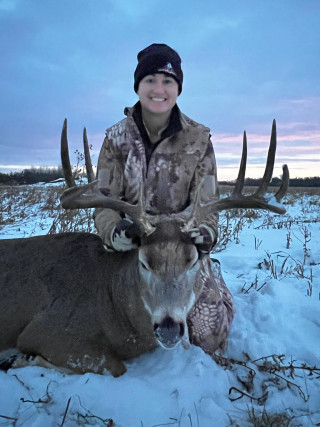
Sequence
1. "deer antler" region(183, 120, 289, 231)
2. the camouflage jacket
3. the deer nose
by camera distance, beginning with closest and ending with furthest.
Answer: the deer nose < "deer antler" region(183, 120, 289, 231) < the camouflage jacket

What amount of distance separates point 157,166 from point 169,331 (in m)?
1.87

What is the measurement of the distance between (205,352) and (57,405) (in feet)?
4.28

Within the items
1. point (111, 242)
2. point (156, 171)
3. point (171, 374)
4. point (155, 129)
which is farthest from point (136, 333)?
point (155, 129)

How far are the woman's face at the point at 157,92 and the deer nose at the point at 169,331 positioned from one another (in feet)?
7.15

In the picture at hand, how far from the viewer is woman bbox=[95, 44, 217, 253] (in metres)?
3.81

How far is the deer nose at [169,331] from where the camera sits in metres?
2.54

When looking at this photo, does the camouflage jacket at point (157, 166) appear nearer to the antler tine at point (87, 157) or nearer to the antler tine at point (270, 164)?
the antler tine at point (87, 157)

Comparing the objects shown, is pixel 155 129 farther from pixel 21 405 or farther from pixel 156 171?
pixel 21 405

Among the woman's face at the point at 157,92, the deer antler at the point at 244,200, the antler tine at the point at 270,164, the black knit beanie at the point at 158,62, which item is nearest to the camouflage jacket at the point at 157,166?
the woman's face at the point at 157,92

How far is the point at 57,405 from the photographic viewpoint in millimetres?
2504

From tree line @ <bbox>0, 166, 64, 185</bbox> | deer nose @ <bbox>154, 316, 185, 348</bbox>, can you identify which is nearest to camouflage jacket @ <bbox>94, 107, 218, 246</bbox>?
deer nose @ <bbox>154, 316, 185, 348</bbox>

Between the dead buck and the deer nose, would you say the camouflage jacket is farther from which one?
the deer nose

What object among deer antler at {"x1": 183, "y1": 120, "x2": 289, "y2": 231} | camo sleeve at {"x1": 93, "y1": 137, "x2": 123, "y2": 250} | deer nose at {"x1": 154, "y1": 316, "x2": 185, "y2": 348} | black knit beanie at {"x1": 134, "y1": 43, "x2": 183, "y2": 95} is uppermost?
black knit beanie at {"x1": 134, "y1": 43, "x2": 183, "y2": 95}

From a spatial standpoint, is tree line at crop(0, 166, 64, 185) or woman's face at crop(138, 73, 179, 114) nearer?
woman's face at crop(138, 73, 179, 114)
